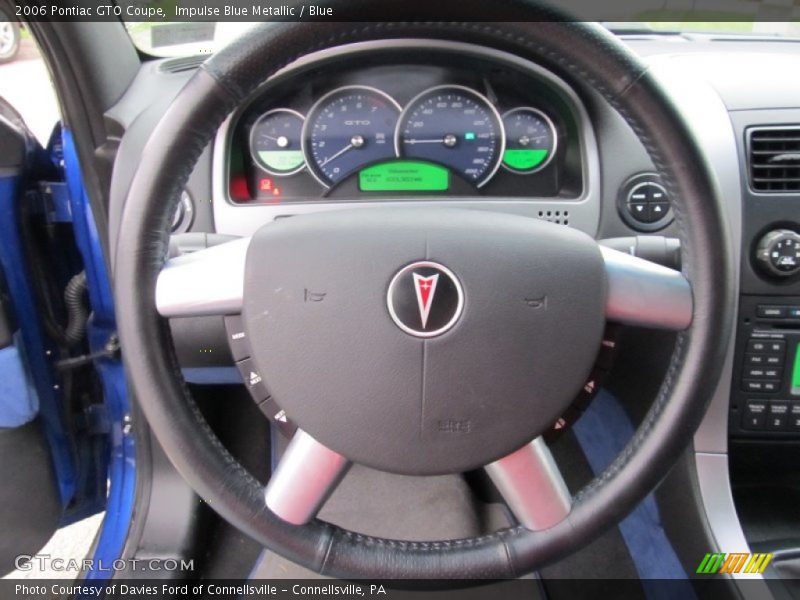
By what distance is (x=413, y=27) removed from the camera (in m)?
0.73

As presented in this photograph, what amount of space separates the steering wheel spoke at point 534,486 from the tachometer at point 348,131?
654 mm

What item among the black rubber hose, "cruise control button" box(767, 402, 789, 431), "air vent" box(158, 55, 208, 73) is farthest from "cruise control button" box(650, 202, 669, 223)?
the black rubber hose

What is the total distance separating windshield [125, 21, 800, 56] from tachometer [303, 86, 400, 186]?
0.22 meters

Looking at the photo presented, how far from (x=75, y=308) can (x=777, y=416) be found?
4.40 feet

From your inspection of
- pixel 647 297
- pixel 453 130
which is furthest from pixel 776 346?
pixel 453 130

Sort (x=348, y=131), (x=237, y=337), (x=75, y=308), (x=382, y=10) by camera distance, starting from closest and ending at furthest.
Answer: (x=382, y=10) < (x=237, y=337) < (x=348, y=131) < (x=75, y=308)

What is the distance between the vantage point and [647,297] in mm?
759

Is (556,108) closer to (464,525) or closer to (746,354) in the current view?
(746,354)

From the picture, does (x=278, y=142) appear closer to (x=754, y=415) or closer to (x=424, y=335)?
(x=424, y=335)

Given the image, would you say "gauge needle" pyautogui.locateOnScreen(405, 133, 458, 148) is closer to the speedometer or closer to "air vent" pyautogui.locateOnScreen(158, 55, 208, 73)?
the speedometer

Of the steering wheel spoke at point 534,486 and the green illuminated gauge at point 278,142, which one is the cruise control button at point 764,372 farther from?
the green illuminated gauge at point 278,142

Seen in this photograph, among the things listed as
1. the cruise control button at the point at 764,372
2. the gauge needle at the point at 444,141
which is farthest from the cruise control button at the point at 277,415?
the cruise control button at the point at 764,372

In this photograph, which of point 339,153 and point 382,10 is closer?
point 382,10

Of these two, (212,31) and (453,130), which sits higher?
(212,31)
